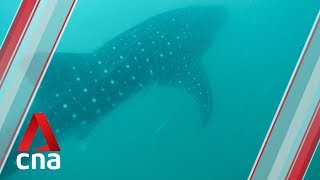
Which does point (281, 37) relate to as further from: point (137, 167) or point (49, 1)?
point (49, 1)

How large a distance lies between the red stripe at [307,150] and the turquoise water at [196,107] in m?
0.17

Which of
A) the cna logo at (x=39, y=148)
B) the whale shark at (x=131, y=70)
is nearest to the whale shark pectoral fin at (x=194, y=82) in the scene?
the whale shark at (x=131, y=70)

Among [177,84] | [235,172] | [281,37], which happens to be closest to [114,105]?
[177,84]

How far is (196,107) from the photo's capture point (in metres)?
1.86

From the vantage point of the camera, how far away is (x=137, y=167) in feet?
6.03

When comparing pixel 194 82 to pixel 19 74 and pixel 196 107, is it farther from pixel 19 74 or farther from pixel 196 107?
pixel 19 74

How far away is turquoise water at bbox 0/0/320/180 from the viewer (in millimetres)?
1795

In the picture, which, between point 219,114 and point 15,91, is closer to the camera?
point 15,91

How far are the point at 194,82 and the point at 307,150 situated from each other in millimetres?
528

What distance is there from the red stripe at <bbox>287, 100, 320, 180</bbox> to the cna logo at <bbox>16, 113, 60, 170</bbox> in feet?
2.97

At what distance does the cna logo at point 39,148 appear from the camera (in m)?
1.75

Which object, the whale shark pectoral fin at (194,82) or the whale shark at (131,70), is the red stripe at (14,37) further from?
the whale shark pectoral fin at (194,82)

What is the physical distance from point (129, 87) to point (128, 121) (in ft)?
0.41

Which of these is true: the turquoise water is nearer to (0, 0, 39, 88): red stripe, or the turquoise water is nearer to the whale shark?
the whale shark
